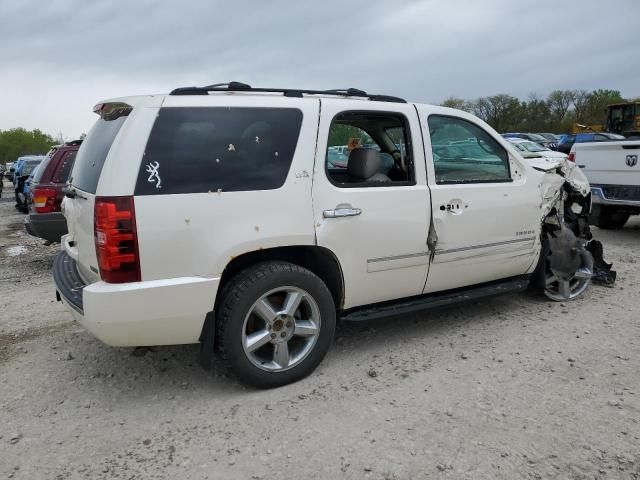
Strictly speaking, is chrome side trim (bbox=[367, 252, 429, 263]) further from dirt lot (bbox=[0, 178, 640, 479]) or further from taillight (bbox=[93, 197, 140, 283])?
taillight (bbox=[93, 197, 140, 283])

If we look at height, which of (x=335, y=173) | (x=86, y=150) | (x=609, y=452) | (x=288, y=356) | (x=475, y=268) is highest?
(x=86, y=150)

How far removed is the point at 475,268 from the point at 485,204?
0.52m

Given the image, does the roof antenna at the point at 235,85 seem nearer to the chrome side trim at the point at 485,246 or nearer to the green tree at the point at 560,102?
the chrome side trim at the point at 485,246

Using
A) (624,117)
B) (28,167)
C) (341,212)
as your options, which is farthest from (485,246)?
(624,117)

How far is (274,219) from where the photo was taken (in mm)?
3158

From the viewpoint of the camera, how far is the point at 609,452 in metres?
2.61

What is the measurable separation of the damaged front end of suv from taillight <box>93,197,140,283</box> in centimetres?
346

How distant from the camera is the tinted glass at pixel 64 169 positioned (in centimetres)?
730

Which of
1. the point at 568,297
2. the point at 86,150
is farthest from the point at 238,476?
the point at 568,297

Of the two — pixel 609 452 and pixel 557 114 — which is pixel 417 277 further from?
pixel 557 114

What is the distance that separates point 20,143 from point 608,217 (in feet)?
323

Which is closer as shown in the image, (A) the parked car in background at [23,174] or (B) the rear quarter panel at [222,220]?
(B) the rear quarter panel at [222,220]

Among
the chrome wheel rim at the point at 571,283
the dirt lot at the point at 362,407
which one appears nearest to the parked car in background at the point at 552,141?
the chrome wheel rim at the point at 571,283

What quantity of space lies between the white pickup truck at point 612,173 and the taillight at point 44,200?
7.74 metres
